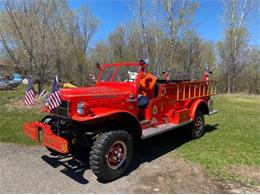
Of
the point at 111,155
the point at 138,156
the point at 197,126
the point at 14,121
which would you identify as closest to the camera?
the point at 111,155

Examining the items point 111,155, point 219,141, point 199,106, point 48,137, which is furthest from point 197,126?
point 48,137

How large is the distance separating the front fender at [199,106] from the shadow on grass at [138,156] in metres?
0.53

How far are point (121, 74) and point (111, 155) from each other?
219 centimetres

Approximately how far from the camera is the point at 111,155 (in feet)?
14.8

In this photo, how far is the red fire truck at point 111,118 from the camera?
4.30 metres

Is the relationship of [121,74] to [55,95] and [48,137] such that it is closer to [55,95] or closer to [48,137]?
[55,95]

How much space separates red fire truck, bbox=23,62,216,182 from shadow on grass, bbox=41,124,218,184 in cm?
30

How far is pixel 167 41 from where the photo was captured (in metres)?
19.6

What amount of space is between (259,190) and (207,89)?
4045 millimetres

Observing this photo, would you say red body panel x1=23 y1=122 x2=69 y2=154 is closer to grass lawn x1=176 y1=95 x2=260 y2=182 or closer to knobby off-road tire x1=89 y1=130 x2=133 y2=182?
knobby off-road tire x1=89 y1=130 x2=133 y2=182

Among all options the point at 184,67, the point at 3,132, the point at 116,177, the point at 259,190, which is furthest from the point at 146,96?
the point at 184,67

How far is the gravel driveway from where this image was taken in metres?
4.09

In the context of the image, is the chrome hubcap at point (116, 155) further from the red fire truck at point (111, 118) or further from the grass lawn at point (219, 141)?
the grass lawn at point (219, 141)

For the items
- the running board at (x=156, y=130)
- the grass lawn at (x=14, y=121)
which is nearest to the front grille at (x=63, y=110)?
the running board at (x=156, y=130)
